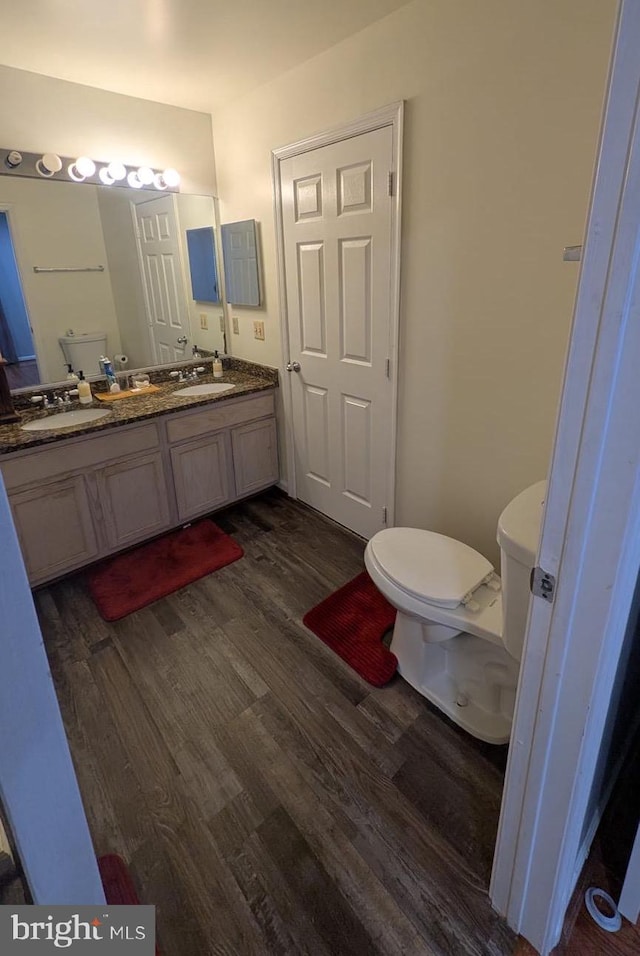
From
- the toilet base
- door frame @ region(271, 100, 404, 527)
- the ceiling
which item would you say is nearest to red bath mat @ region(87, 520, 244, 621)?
door frame @ region(271, 100, 404, 527)

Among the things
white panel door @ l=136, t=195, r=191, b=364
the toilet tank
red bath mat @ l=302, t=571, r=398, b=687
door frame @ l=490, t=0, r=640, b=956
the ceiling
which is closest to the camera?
door frame @ l=490, t=0, r=640, b=956

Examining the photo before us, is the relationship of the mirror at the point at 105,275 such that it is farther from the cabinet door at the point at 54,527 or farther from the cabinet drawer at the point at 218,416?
the cabinet door at the point at 54,527

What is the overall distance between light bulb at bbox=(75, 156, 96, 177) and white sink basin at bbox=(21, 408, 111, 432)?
3.90 feet

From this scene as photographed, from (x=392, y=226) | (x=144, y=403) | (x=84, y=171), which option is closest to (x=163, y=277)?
(x=84, y=171)

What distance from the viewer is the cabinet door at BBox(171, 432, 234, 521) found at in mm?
2672

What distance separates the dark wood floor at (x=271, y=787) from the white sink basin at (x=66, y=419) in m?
0.87

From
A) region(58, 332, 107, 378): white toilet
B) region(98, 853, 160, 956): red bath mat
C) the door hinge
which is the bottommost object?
region(98, 853, 160, 956): red bath mat

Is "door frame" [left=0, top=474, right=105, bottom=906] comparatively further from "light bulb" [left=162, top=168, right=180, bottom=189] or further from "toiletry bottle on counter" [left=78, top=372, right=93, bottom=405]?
"light bulb" [left=162, top=168, right=180, bottom=189]

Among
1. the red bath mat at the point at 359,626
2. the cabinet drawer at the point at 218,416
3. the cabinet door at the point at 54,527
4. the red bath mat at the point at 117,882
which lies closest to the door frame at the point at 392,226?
the cabinet drawer at the point at 218,416

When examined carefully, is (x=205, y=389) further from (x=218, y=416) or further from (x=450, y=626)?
(x=450, y=626)

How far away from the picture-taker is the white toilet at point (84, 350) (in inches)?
101

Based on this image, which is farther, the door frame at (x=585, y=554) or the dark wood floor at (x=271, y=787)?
the dark wood floor at (x=271, y=787)

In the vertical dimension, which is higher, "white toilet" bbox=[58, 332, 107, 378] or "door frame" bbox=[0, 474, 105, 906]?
"white toilet" bbox=[58, 332, 107, 378]

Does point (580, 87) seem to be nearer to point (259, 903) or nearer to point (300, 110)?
point (300, 110)
